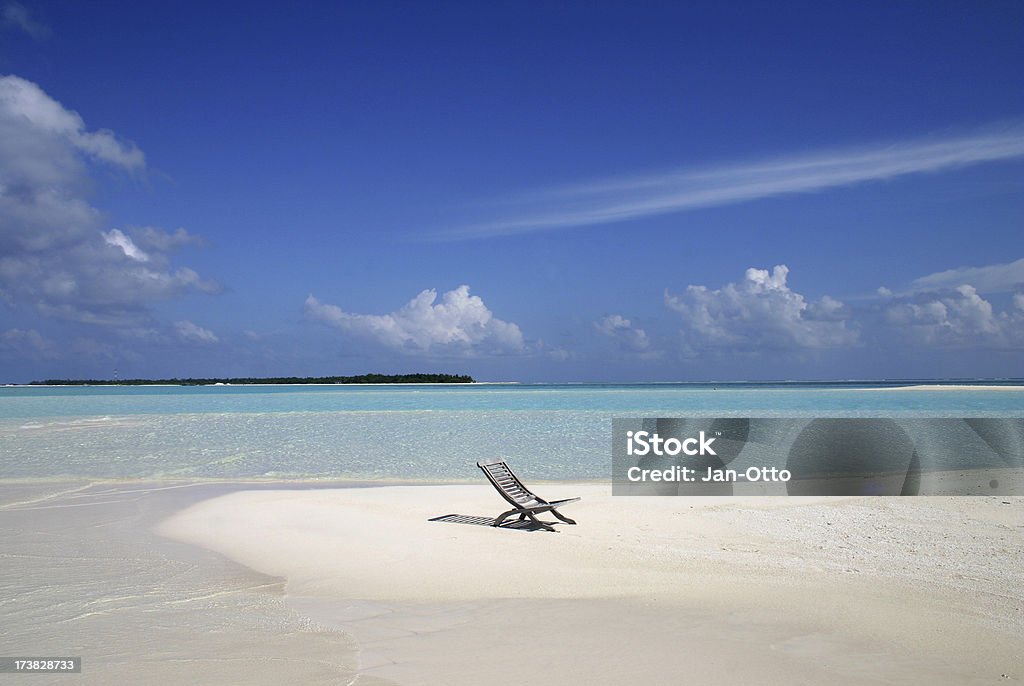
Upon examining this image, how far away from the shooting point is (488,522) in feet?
31.9

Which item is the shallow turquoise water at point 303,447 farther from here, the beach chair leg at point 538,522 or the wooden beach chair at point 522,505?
the beach chair leg at point 538,522

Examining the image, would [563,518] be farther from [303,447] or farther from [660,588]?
[303,447]

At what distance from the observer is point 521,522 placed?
9.61 meters

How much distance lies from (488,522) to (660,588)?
349cm

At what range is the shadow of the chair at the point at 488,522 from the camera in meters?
9.35

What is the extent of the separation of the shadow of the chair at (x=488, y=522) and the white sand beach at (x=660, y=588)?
0.17 metres

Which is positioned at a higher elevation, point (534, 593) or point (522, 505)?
point (522, 505)

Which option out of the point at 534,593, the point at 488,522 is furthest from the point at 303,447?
the point at 534,593

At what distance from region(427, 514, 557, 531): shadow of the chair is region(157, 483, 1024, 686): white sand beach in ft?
0.57

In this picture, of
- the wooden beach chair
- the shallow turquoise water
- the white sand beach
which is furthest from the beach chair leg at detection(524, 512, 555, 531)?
the shallow turquoise water

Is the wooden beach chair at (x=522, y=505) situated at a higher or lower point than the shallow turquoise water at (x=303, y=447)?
higher

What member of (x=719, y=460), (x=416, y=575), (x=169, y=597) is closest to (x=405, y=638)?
(x=416, y=575)

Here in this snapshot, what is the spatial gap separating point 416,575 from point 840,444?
17.5 meters

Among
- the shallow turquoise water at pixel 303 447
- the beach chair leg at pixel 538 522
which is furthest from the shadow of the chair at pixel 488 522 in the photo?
the shallow turquoise water at pixel 303 447
